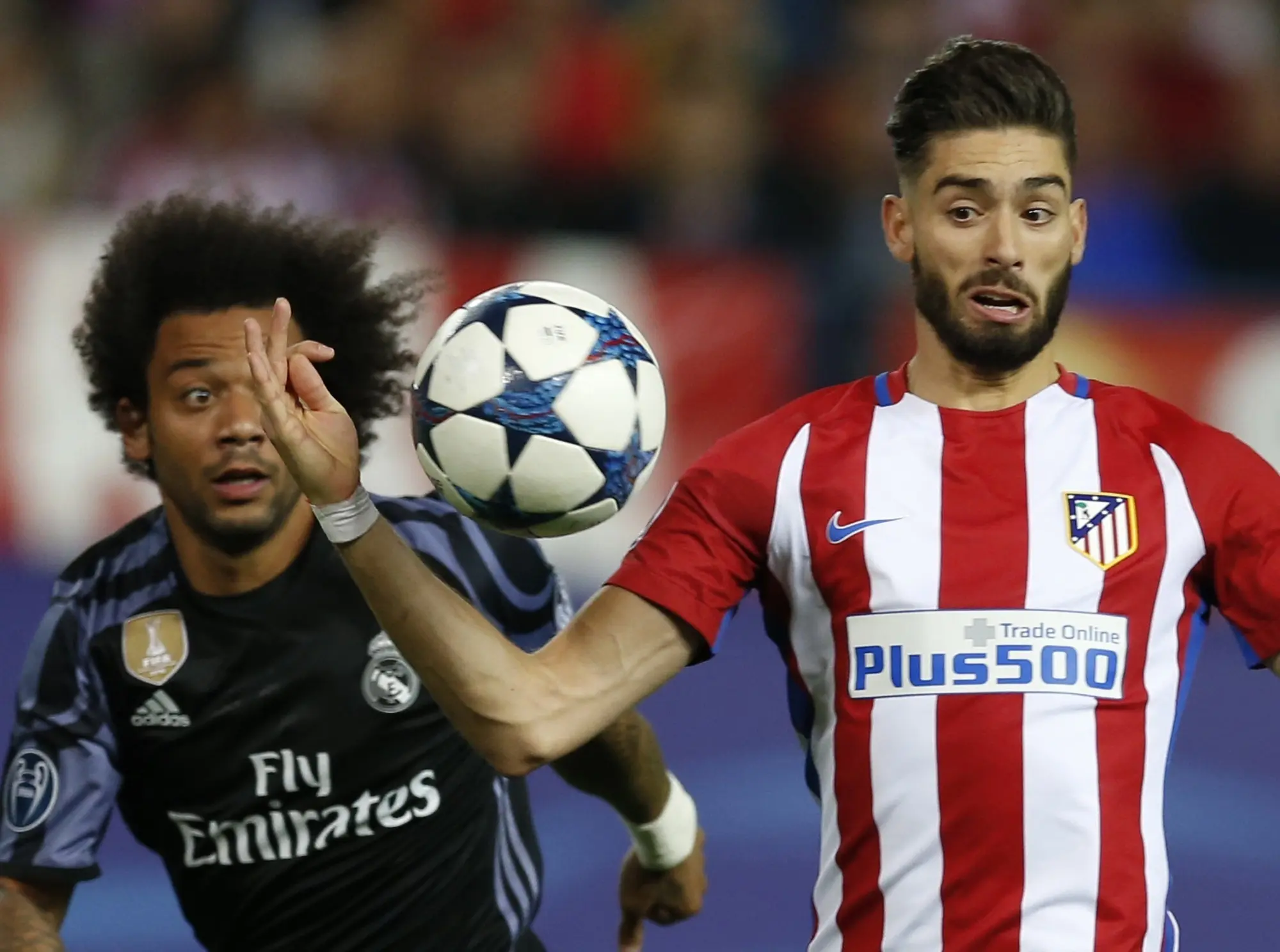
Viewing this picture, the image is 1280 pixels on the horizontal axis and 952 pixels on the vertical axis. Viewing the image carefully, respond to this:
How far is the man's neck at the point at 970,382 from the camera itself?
3.46 m

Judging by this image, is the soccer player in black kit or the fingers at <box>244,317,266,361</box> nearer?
the fingers at <box>244,317,266,361</box>

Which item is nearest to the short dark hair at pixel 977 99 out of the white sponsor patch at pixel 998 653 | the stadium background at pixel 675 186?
the white sponsor patch at pixel 998 653

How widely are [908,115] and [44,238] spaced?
7.44 metres

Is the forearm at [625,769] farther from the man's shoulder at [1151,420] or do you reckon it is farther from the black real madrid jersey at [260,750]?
the man's shoulder at [1151,420]

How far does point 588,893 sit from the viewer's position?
6.13m

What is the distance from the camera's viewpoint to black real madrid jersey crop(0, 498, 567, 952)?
3.85 m

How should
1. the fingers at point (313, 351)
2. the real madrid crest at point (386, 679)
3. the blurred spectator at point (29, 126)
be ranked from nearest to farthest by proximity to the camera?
the fingers at point (313, 351) → the real madrid crest at point (386, 679) → the blurred spectator at point (29, 126)

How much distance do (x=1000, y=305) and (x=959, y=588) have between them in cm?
45

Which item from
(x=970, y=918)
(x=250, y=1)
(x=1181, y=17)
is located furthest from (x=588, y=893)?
(x=250, y=1)

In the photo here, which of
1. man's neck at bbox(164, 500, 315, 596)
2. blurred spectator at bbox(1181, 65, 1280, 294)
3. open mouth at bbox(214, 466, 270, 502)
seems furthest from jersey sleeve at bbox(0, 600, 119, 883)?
blurred spectator at bbox(1181, 65, 1280, 294)

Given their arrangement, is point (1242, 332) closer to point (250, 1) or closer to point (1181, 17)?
point (1181, 17)

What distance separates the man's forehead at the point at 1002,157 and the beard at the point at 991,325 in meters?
0.15

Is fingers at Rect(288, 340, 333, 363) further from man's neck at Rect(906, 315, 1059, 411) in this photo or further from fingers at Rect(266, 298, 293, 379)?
man's neck at Rect(906, 315, 1059, 411)

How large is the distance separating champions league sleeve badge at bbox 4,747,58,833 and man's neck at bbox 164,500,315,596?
423 millimetres
